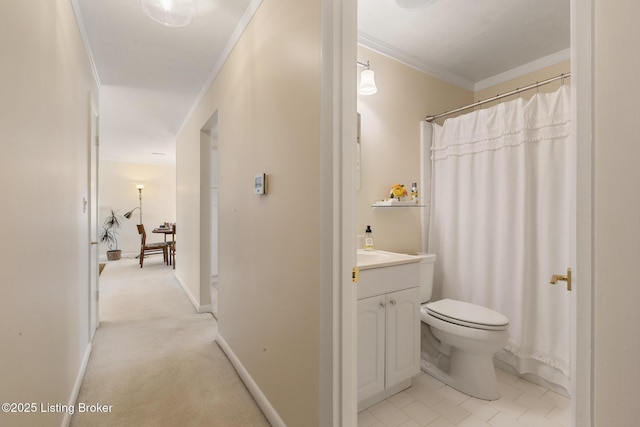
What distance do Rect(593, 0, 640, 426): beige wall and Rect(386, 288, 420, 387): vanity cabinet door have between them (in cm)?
115

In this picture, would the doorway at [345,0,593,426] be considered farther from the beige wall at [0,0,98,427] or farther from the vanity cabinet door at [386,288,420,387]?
the beige wall at [0,0,98,427]

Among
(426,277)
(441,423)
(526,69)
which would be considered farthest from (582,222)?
(526,69)

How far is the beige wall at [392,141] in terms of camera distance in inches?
88.9

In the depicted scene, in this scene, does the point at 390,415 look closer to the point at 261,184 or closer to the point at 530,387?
the point at 530,387

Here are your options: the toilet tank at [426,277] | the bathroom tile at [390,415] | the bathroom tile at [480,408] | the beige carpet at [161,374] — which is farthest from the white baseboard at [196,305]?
the bathroom tile at [480,408]

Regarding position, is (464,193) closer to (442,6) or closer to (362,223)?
(362,223)

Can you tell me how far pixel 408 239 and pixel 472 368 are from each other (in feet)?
3.43

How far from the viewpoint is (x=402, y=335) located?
1.81m

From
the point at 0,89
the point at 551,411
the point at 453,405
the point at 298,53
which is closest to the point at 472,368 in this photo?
the point at 453,405

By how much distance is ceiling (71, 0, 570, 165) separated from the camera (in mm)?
1876

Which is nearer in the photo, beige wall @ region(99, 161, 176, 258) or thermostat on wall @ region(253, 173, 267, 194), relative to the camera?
thermostat on wall @ region(253, 173, 267, 194)

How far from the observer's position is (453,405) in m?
1.76

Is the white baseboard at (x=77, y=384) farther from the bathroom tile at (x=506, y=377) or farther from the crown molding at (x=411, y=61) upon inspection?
the crown molding at (x=411, y=61)

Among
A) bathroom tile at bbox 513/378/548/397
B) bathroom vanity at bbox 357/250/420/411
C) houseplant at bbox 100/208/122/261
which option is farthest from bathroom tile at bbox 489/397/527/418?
houseplant at bbox 100/208/122/261
